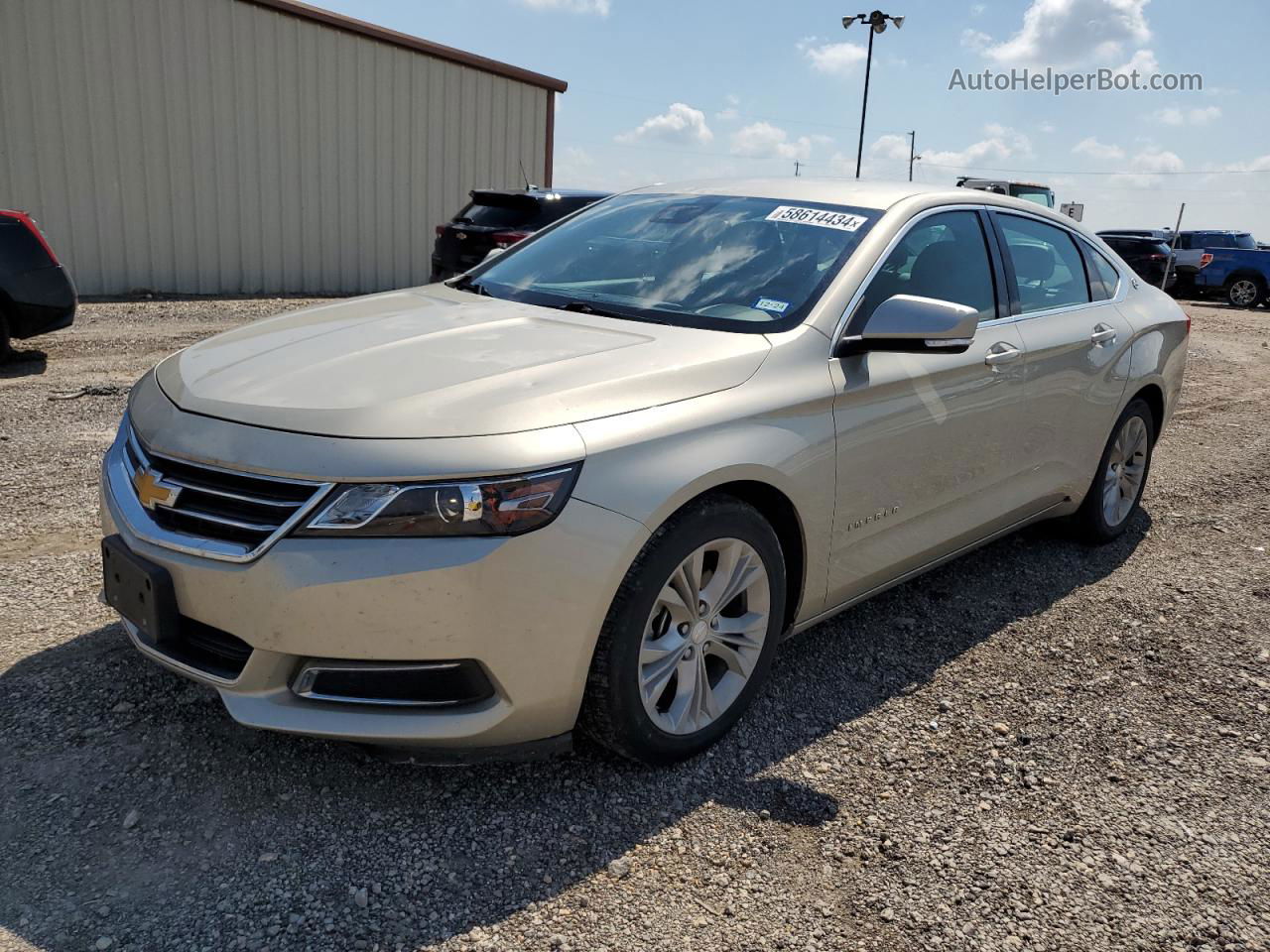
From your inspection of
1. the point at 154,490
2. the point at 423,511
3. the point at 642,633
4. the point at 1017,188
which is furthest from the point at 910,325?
the point at 1017,188

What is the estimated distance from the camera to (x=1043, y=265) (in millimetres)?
4477

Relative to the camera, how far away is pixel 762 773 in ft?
9.99

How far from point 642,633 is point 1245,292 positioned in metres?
24.6

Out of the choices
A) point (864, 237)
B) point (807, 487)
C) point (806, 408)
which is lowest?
point (807, 487)

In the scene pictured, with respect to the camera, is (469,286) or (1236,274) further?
(1236,274)

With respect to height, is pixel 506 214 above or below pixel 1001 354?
above

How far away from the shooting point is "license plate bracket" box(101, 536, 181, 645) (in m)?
2.60

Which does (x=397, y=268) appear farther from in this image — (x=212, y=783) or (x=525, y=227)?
(x=212, y=783)

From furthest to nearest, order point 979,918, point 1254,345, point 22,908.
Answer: point 1254,345 < point 979,918 < point 22,908

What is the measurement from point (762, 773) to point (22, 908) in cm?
185

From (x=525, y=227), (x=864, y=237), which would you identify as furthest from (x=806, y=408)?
(x=525, y=227)

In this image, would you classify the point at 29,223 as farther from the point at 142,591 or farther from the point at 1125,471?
the point at 1125,471

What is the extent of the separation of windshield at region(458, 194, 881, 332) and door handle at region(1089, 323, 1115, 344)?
4.72ft

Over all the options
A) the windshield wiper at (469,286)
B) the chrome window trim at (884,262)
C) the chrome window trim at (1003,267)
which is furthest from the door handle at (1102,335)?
the windshield wiper at (469,286)
